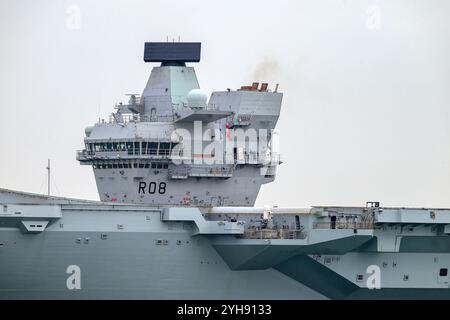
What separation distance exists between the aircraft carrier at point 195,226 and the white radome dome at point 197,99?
0.11ft

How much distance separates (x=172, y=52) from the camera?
74625 millimetres

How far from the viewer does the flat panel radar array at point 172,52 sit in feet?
A: 245

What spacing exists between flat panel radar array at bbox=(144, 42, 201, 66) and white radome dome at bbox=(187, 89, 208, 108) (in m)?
2.95

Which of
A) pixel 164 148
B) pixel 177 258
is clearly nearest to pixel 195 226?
pixel 177 258

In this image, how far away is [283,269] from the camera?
69.3 metres

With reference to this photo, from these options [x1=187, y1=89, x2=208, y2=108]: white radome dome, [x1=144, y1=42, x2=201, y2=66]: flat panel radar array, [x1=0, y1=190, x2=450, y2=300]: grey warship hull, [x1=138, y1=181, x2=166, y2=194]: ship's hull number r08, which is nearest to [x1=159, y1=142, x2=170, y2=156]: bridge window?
[x1=138, y1=181, x2=166, y2=194]: ship's hull number r08

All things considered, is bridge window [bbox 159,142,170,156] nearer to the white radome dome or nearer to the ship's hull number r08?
the ship's hull number r08

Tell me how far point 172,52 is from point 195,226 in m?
9.12

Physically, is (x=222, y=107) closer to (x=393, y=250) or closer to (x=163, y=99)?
(x=163, y=99)

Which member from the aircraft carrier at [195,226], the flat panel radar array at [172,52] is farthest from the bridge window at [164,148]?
the flat panel radar array at [172,52]

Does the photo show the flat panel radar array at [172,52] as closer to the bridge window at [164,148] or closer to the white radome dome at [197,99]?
the white radome dome at [197,99]

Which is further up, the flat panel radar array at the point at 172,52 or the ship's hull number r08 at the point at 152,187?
the flat panel radar array at the point at 172,52
